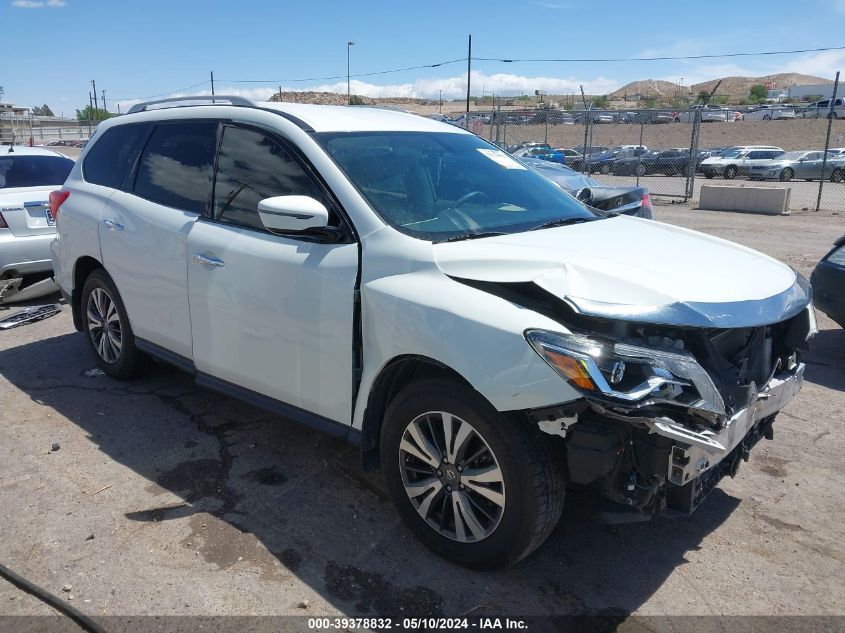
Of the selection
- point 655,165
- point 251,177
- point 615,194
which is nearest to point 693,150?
point 615,194

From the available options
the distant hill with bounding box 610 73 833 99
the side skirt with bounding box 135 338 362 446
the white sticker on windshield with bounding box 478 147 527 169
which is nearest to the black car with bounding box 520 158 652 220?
the white sticker on windshield with bounding box 478 147 527 169

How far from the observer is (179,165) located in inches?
170

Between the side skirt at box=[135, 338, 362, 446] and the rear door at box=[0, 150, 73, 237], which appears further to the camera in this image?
the rear door at box=[0, 150, 73, 237]

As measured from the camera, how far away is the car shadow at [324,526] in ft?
9.66

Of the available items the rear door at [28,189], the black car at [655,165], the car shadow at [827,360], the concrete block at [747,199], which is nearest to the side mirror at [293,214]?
the car shadow at [827,360]

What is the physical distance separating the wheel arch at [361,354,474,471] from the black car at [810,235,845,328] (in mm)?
4009

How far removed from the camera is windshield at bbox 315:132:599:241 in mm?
3420

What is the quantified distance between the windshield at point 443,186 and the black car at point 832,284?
267 centimetres

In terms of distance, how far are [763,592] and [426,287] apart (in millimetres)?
1913

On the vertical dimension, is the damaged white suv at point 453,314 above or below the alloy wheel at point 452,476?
above

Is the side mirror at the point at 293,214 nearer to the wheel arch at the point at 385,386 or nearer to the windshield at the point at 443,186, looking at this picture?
the windshield at the point at 443,186

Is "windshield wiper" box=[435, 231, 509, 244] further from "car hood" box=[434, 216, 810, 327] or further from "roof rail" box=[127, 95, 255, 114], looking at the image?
"roof rail" box=[127, 95, 255, 114]

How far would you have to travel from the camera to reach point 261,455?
4.17 metres

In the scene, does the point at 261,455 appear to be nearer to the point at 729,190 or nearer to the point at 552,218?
the point at 552,218
